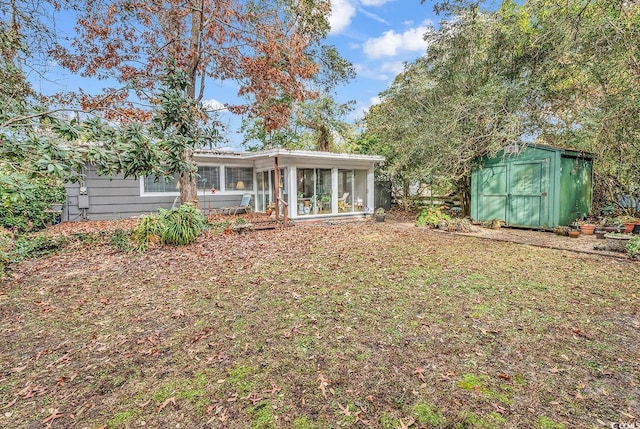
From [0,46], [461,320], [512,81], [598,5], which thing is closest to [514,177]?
[512,81]

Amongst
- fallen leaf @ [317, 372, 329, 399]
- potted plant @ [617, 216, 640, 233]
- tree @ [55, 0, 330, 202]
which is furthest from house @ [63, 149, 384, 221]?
fallen leaf @ [317, 372, 329, 399]

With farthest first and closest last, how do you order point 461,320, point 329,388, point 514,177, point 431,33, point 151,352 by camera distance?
1. point 431,33
2. point 514,177
3. point 461,320
4. point 151,352
5. point 329,388

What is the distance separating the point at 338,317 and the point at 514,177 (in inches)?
338

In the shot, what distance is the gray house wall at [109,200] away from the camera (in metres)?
11.0

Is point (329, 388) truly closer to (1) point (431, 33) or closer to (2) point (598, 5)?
(2) point (598, 5)

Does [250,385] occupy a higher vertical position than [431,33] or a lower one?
lower

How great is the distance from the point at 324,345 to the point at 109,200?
1187cm

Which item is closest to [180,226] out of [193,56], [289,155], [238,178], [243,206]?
[289,155]

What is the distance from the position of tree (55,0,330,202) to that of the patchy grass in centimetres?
574

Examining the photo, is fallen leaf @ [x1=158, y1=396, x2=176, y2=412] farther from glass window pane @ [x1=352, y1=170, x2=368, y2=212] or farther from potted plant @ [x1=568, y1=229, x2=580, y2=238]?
glass window pane @ [x1=352, y1=170, x2=368, y2=212]

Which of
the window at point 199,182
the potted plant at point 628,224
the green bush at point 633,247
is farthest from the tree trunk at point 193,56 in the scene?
the potted plant at point 628,224

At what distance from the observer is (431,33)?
10953 millimetres

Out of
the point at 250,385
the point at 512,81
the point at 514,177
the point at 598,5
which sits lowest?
the point at 250,385

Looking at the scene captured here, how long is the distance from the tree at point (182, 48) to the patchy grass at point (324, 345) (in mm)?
5744
